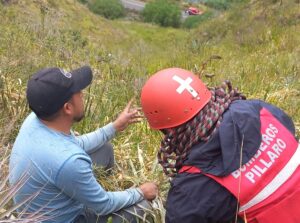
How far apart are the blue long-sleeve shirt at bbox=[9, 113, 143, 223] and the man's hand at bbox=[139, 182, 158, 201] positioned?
9.5 inches

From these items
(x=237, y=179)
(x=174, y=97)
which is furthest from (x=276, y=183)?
(x=174, y=97)

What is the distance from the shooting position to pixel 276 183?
2.83m

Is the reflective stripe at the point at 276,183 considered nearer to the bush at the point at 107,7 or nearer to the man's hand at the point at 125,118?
the man's hand at the point at 125,118

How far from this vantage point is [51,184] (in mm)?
3277

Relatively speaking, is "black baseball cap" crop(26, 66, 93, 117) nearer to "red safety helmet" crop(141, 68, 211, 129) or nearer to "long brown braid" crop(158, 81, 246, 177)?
"red safety helmet" crop(141, 68, 211, 129)

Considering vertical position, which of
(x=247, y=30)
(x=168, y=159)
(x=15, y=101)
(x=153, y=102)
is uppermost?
(x=153, y=102)

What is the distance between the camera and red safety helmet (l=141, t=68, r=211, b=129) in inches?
121

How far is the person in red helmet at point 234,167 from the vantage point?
2.78 meters

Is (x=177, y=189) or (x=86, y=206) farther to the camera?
(x=86, y=206)

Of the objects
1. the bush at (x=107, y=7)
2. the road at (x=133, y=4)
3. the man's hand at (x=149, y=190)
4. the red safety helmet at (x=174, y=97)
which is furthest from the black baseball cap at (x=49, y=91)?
the road at (x=133, y=4)

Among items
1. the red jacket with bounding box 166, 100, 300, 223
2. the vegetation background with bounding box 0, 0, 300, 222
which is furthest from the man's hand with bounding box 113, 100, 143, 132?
the red jacket with bounding box 166, 100, 300, 223

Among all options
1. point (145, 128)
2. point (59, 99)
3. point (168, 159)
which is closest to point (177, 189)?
point (168, 159)

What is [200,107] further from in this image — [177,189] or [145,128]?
[145,128]

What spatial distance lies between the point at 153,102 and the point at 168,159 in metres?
0.35
